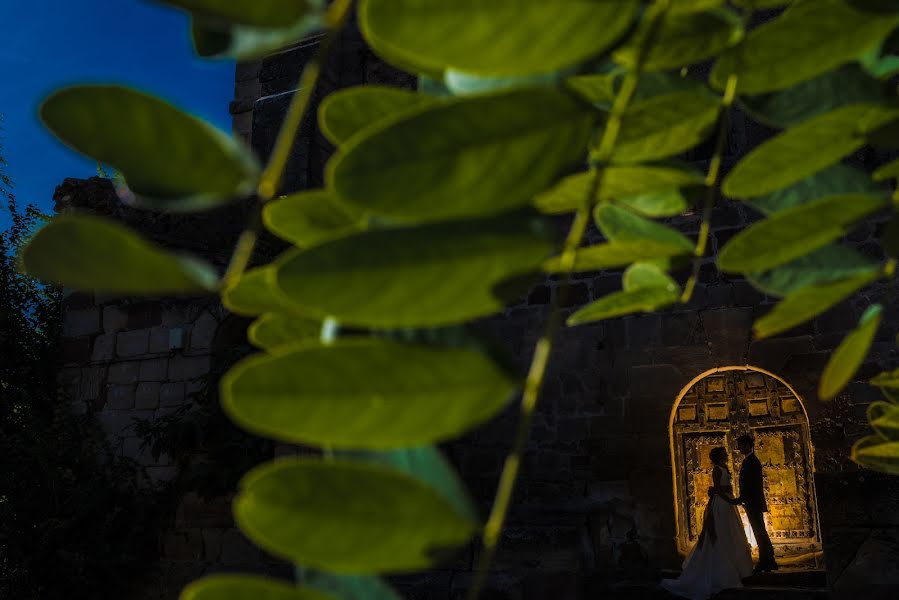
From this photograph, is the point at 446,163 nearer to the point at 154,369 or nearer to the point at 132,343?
the point at 154,369

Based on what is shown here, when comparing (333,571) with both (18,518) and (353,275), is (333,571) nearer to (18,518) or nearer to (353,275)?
(353,275)

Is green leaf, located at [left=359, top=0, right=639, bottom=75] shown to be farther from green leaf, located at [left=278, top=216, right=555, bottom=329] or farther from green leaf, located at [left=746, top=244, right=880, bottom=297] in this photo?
green leaf, located at [left=746, top=244, right=880, bottom=297]

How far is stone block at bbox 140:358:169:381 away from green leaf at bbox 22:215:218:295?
8.80 m

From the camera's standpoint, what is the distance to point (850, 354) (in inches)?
29.2

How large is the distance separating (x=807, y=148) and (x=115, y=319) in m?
9.24

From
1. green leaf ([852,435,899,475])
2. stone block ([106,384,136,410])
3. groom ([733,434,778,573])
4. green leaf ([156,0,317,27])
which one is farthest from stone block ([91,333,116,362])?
green leaf ([156,0,317,27])

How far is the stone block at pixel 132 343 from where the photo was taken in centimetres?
891

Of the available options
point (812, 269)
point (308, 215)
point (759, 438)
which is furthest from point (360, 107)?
point (759, 438)

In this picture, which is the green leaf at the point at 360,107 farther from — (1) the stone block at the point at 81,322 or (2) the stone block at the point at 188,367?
(1) the stone block at the point at 81,322

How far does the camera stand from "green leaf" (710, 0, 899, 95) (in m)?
0.62

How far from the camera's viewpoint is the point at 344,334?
0.46 metres

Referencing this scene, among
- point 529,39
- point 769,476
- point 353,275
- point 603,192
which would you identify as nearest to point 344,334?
point 353,275

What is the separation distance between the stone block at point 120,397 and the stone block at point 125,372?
6cm

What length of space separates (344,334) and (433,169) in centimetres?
10
